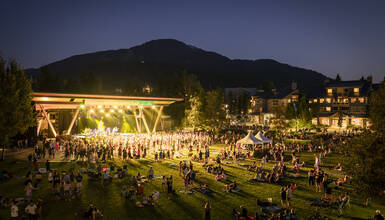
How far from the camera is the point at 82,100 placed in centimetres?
3334

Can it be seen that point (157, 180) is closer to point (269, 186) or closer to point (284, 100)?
point (269, 186)

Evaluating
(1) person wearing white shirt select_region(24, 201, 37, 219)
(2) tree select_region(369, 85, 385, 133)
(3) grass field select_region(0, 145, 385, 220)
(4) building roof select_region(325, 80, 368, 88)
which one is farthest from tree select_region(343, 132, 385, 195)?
(4) building roof select_region(325, 80, 368, 88)

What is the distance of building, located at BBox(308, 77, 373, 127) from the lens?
53250 mm

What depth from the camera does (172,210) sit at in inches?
518

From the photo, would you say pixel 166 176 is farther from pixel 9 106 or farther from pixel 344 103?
pixel 344 103

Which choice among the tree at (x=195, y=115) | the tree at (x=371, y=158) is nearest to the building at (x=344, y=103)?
the tree at (x=195, y=115)

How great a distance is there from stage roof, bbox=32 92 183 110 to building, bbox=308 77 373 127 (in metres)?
38.5

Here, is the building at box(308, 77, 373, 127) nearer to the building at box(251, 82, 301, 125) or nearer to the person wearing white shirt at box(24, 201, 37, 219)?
the building at box(251, 82, 301, 125)

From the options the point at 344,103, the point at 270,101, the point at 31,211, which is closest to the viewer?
the point at 31,211

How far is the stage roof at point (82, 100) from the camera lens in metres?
29.8

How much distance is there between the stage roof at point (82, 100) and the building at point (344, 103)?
38.5 metres

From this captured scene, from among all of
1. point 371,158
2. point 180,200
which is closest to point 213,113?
point 180,200

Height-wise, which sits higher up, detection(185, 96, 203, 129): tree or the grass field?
detection(185, 96, 203, 129): tree

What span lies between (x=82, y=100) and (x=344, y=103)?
174ft
